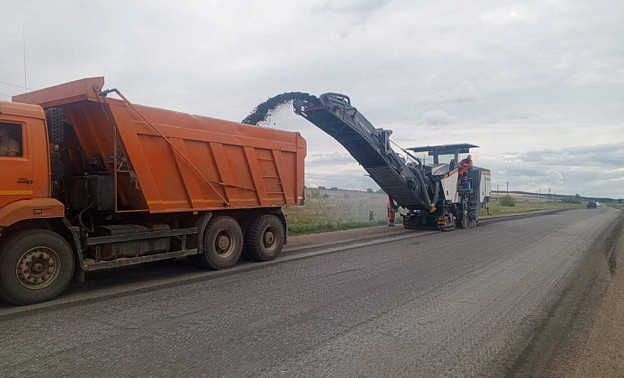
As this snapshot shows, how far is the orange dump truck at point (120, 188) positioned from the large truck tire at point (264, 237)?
2 cm

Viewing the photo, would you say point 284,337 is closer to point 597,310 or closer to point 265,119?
point 597,310

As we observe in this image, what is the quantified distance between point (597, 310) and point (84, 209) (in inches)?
308

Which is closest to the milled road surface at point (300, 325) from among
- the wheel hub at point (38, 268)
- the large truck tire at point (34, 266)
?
the large truck tire at point (34, 266)

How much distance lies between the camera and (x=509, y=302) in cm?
633

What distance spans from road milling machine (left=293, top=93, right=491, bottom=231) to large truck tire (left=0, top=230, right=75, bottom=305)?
7.35 metres

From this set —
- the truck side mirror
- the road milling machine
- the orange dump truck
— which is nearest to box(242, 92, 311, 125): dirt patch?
the road milling machine

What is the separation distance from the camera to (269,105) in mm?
11430

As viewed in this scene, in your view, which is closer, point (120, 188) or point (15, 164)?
point (15, 164)

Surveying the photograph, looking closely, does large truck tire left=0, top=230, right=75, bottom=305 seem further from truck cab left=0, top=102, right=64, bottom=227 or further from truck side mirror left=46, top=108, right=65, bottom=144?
truck side mirror left=46, top=108, right=65, bottom=144

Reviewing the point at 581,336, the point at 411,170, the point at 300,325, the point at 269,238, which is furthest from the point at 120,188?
the point at 411,170

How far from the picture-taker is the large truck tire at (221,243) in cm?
847

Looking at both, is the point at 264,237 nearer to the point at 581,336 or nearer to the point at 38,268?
the point at 38,268

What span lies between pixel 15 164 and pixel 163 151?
7.50ft

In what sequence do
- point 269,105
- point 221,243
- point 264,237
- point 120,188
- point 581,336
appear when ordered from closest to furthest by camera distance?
point 581,336 < point 120,188 < point 221,243 < point 264,237 < point 269,105
